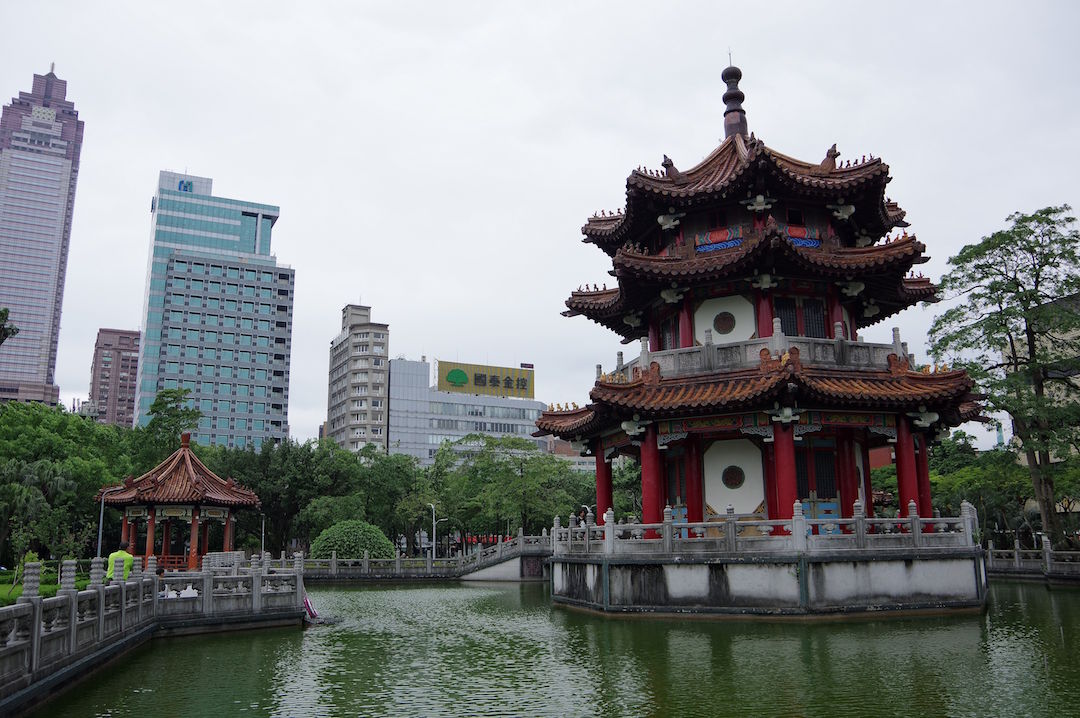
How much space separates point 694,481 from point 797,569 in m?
5.31

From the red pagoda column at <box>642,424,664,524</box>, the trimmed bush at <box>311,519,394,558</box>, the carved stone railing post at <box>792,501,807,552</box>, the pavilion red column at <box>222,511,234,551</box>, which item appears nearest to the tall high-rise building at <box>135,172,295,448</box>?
the trimmed bush at <box>311,519,394,558</box>

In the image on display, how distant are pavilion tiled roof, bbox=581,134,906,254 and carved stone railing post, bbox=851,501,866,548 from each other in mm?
9676

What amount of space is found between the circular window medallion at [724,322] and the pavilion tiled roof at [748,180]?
360 cm

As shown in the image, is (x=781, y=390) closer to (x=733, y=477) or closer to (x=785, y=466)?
(x=785, y=466)

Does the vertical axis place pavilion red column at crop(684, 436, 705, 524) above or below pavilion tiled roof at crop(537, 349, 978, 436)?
below

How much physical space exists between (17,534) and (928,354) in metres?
40.3

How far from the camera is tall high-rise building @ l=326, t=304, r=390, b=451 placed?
12700 centimetres

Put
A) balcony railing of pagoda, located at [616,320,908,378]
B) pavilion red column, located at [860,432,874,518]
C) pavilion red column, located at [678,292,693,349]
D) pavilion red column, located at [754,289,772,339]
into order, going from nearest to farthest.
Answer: balcony railing of pagoda, located at [616,320,908,378] → pavilion red column, located at [754,289,772,339] → pavilion red column, located at [860,432,874,518] → pavilion red column, located at [678,292,693,349]

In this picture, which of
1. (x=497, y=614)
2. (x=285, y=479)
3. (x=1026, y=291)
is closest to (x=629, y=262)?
(x=497, y=614)

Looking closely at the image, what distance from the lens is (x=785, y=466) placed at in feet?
74.1

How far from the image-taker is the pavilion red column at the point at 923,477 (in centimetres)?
Result: 2598

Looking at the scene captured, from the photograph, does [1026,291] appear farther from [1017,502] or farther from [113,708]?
[113,708]

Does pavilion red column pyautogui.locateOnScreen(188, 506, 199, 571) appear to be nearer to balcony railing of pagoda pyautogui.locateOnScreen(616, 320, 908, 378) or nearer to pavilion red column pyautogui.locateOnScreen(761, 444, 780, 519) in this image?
balcony railing of pagoda pyautogui.locateOnScreen(616, 320, 908, 378)

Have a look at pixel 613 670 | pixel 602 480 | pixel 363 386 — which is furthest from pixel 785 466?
pixel 363 386
